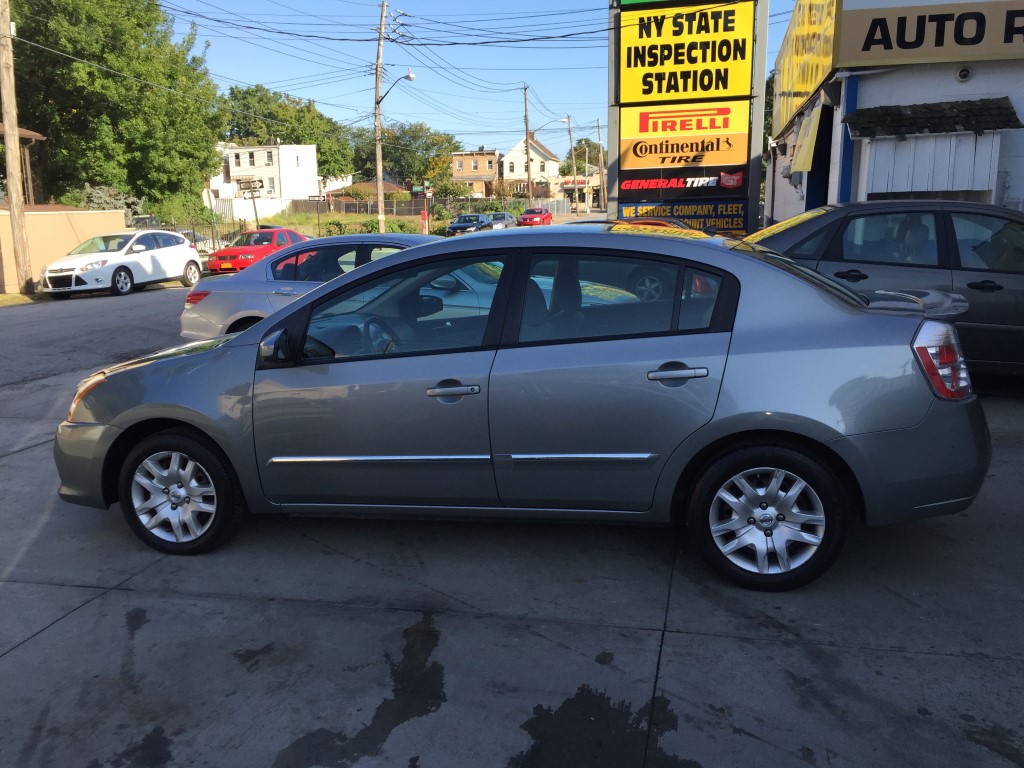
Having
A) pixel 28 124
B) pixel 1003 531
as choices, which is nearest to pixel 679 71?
pixel 1003 531

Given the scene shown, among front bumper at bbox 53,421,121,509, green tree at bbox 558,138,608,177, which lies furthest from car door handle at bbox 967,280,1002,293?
green tree at bbox 558,138,608,177

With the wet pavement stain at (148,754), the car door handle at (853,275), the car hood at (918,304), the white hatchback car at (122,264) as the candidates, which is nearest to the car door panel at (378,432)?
the wet pavement stain at (148,754)

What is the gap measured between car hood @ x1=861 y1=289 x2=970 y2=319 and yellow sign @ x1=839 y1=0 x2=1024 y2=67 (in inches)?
341

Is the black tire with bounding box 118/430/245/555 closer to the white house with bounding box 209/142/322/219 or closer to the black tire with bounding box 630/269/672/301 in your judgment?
the black tire with bounding box 630/269/672/301

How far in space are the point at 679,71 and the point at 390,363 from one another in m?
12.0

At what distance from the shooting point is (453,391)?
4.14 meters

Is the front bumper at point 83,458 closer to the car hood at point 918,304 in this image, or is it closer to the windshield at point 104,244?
the car hood at point 918,304

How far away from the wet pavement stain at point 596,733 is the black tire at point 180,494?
218cm

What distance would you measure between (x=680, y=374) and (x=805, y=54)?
16.0m

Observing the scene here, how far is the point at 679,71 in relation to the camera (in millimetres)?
14602

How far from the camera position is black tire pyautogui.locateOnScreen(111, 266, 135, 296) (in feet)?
70.9

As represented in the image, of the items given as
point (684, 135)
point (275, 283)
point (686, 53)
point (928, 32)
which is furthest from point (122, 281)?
point (928, 32)

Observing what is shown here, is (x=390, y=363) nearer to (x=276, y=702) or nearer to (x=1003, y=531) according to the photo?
(x=276, y=702)

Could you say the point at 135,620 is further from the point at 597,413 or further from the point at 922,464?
the point at 922,464
